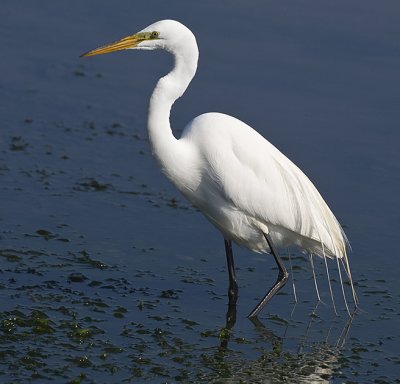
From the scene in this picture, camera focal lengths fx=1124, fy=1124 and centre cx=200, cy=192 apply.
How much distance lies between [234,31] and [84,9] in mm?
1711

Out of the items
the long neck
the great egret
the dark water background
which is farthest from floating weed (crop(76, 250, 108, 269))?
the long neck

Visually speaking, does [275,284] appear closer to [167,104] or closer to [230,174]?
[230,174]

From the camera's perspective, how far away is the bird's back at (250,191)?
277 inches

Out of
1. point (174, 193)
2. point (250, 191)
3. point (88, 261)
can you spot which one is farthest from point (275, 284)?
point (174, 193)

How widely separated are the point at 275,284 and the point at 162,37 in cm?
177

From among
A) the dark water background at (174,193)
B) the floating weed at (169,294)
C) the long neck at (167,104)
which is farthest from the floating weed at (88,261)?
the long neck at (167,104)

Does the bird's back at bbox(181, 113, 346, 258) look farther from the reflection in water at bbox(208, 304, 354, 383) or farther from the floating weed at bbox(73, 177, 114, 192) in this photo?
the floating weed at bbox(73, 177, 114, 192)

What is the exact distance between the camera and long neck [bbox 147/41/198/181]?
6918mm

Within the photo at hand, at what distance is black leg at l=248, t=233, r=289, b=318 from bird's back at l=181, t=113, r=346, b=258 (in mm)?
107

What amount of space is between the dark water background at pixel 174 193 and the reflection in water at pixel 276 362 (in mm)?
14

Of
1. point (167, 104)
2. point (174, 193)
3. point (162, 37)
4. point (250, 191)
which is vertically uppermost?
point (162, 37)

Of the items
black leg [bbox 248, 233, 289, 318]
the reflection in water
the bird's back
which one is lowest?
the reflection in water

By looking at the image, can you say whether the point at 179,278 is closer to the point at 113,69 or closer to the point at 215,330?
the point at 215,330

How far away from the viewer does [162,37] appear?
6906 mm
